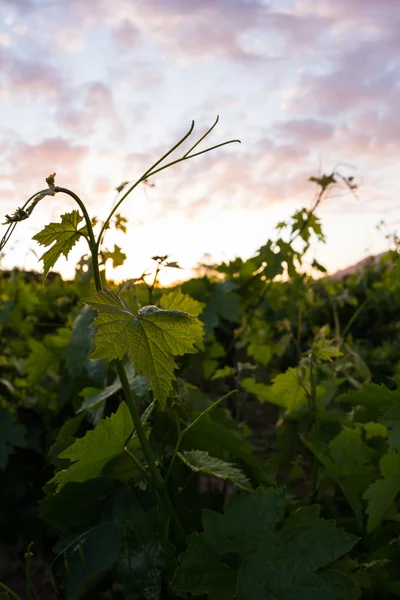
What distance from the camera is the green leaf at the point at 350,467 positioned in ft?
5.72

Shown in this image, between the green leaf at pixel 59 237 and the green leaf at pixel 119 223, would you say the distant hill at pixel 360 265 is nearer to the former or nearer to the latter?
the green leaf at pixel 119 223

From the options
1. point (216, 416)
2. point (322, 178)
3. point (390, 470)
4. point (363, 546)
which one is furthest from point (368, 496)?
point (322, 178)

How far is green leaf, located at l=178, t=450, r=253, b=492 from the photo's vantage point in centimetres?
137

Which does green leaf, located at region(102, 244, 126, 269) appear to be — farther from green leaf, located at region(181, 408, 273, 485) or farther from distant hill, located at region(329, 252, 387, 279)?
distant hill, located at region(329, 252, 387, 279)

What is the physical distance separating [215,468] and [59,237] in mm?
593

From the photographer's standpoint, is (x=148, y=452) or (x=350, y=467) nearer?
(x=148, y=452)

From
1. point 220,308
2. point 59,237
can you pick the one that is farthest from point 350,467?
point 220,308

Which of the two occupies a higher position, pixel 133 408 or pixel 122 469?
pixel 133 408

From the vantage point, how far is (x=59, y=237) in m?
1.23

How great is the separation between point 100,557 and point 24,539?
1863 mm

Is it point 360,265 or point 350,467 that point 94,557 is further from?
point 360,265

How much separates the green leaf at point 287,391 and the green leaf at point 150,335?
32.8 inches

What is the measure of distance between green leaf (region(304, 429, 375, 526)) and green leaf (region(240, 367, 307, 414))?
165 millimetres

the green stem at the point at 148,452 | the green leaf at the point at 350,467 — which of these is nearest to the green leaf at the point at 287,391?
the green leaf at the point at 350,467
